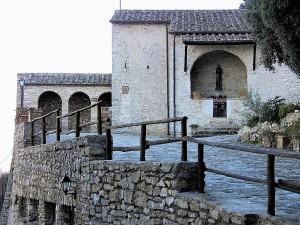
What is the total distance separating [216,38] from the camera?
22.8 meters

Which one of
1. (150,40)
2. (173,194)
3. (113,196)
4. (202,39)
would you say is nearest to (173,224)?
(173,194)

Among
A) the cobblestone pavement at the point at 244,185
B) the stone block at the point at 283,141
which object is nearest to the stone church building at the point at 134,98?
the cobblestone pavement at the point at 244,185

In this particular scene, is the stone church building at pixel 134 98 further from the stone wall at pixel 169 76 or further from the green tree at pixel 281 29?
the green tree at pixel 281 29

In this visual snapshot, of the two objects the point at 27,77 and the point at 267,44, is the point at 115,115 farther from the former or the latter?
the point at 267,44

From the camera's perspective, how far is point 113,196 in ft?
27.6

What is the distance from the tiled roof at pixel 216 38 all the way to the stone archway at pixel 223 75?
154 cm

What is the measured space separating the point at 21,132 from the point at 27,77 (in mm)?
13536

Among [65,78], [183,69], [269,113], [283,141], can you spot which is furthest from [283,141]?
[65,78]

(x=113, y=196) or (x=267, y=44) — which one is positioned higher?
(x=267, y=44)

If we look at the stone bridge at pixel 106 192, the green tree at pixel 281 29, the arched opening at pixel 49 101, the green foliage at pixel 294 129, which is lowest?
the stone bridge at pixel 106 192

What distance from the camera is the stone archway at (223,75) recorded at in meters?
24.6

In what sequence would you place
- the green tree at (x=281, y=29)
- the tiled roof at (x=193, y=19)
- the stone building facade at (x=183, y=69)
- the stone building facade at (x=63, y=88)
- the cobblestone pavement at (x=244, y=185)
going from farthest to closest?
the stone building facade at (x=63, y=88)
the tiled roof at (x=193, y=19)
the stone building facade at (x=183, y=69)
the green tree at (x=281, y=29)
the cobblestone pavement at (x=244, y=185)

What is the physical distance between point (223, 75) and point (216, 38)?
255 centimetres

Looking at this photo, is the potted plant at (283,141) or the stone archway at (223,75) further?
the stone archway at (223,75)
